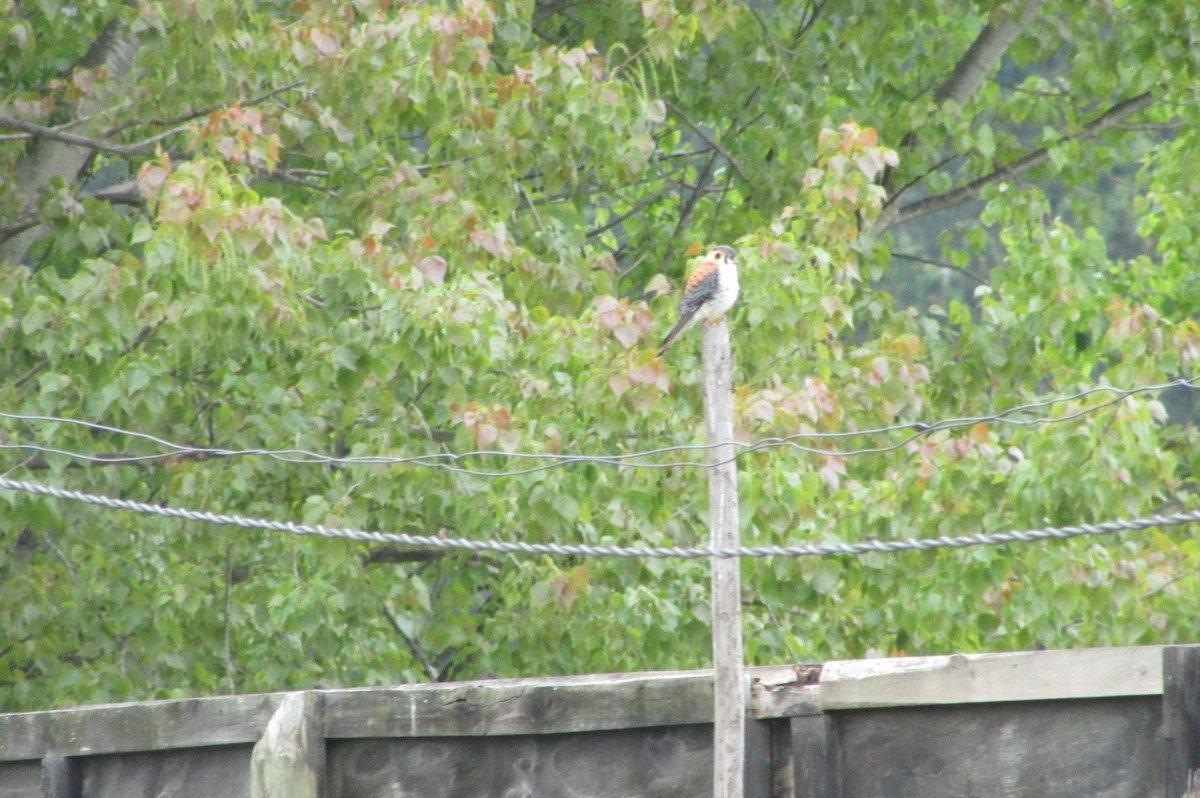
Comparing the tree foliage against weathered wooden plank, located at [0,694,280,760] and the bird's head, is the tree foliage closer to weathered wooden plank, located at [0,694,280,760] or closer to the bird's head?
the bird's head

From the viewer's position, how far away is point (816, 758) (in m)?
3.21

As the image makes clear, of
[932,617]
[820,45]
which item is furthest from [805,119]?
[932,617]

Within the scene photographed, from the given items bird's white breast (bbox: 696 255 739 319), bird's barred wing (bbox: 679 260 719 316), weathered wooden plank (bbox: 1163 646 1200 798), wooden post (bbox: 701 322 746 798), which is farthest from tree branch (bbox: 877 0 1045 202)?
weathered wooden plank (bbox: 1163 646 1200 798)

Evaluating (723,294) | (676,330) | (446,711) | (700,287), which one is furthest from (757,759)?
(676,330)

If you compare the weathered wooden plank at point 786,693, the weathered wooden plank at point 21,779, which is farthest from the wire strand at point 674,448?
the weathered wooden plank at point 21,779

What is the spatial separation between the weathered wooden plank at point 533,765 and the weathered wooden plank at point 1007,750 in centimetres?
37

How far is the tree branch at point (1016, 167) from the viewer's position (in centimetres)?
945

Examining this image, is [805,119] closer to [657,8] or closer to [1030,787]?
[657,8]

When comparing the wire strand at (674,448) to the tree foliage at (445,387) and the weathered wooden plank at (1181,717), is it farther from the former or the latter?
the weathered wooden plank at (1181,717)

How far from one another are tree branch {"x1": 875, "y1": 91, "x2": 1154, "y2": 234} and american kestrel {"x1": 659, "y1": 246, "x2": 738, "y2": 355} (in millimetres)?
3075

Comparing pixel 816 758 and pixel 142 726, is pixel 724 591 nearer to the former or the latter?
pixel 816 758

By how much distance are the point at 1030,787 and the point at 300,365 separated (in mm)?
4133

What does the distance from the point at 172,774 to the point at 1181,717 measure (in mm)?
2385

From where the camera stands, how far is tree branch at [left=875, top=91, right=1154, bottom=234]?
9.45 metres
